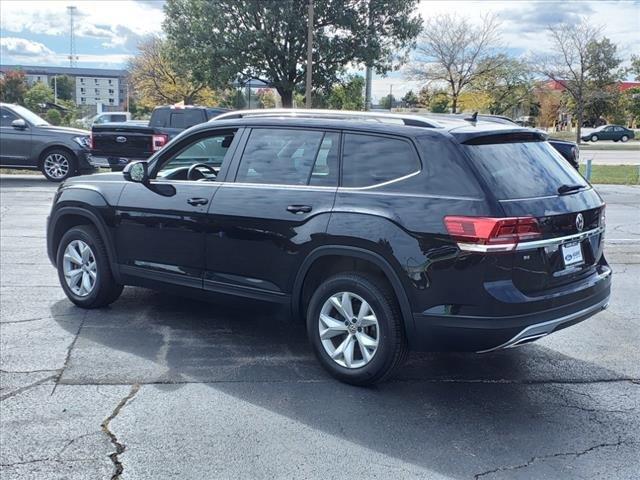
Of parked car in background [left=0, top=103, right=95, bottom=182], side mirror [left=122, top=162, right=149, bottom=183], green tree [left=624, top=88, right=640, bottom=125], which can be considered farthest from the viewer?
green tree [left=624, top=88, right=640, bottom=125]

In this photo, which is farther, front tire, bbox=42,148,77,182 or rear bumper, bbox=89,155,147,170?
front tire, bbox=42,148,77,182

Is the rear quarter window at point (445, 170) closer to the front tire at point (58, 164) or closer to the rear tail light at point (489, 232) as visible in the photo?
the rear tail light at point (489, 232)

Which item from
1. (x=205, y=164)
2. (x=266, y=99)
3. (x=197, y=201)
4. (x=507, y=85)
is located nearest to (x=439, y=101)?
(x=507, y=85)

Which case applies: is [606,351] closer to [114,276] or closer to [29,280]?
[114,276]

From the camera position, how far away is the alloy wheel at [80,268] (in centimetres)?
611

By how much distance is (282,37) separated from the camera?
26375 millimetres

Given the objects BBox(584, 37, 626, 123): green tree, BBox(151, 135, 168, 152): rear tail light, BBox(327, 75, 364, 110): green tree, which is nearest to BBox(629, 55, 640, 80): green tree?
BBox(584, 37, 626, 123): green tree

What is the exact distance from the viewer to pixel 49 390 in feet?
14.5

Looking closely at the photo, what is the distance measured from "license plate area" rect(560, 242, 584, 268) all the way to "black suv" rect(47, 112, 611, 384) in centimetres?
2

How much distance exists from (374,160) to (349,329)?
1.13 meters

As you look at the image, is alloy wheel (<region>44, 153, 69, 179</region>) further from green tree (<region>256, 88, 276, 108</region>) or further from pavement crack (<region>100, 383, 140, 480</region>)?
green tree (<region>256, 88, 276, 108</region>)

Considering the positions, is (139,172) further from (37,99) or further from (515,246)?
(37,99)

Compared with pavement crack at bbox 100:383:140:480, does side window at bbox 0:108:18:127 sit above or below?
above

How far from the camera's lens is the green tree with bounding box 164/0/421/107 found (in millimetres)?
25844
